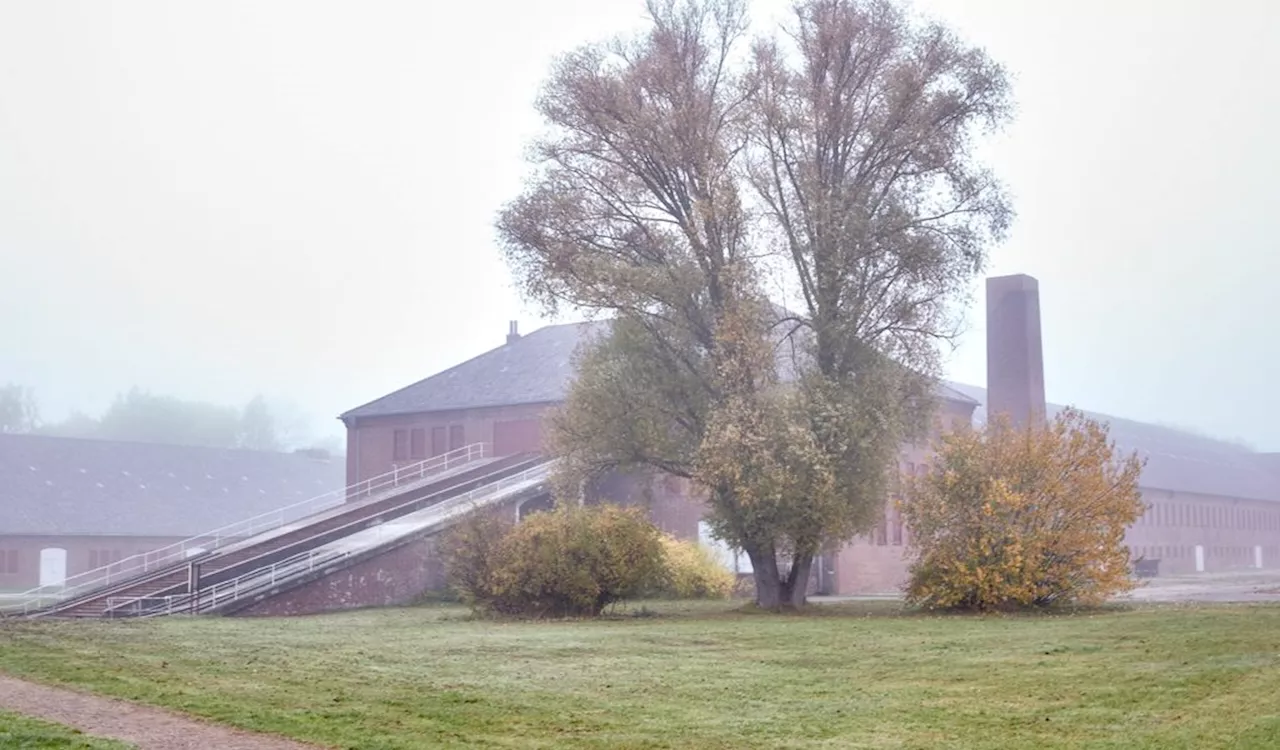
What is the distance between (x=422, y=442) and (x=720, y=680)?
40259 millimetres

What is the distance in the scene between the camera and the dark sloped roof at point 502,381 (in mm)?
52312

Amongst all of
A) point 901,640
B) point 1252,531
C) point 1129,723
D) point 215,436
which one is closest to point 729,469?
point 901,640

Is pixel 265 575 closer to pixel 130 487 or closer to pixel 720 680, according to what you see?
pixel 720 680

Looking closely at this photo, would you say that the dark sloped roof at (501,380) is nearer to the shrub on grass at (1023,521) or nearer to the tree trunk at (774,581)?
the tree trunk at (774,581)

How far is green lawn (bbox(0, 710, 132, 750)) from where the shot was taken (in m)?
11.2

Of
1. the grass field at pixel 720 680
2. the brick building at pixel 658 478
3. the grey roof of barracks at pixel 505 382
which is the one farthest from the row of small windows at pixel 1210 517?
the grass field at pixel 720 680

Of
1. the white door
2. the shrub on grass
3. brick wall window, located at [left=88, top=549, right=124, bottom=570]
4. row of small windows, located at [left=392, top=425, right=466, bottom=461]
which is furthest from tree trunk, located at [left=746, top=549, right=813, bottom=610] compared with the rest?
brick wall window, located at [left=88, top=549, right=124, bottom=570]

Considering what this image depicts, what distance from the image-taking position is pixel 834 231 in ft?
99.8

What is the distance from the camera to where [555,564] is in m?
28.7

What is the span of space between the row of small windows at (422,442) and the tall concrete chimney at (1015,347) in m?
20.1

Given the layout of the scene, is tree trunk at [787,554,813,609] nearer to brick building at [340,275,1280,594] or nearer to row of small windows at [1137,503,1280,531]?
brick building at [340,275,1280,594]

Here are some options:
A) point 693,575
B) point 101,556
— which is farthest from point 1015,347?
point 101,556

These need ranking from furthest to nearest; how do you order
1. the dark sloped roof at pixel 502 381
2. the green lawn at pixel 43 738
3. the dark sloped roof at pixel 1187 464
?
the dark sloped roof at pixel 1187 464 → the dark sloped roof at pixel 502 381 → the green lawn at pixel 43 738

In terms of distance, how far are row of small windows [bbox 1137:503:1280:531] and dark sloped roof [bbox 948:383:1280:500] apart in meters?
1.05
